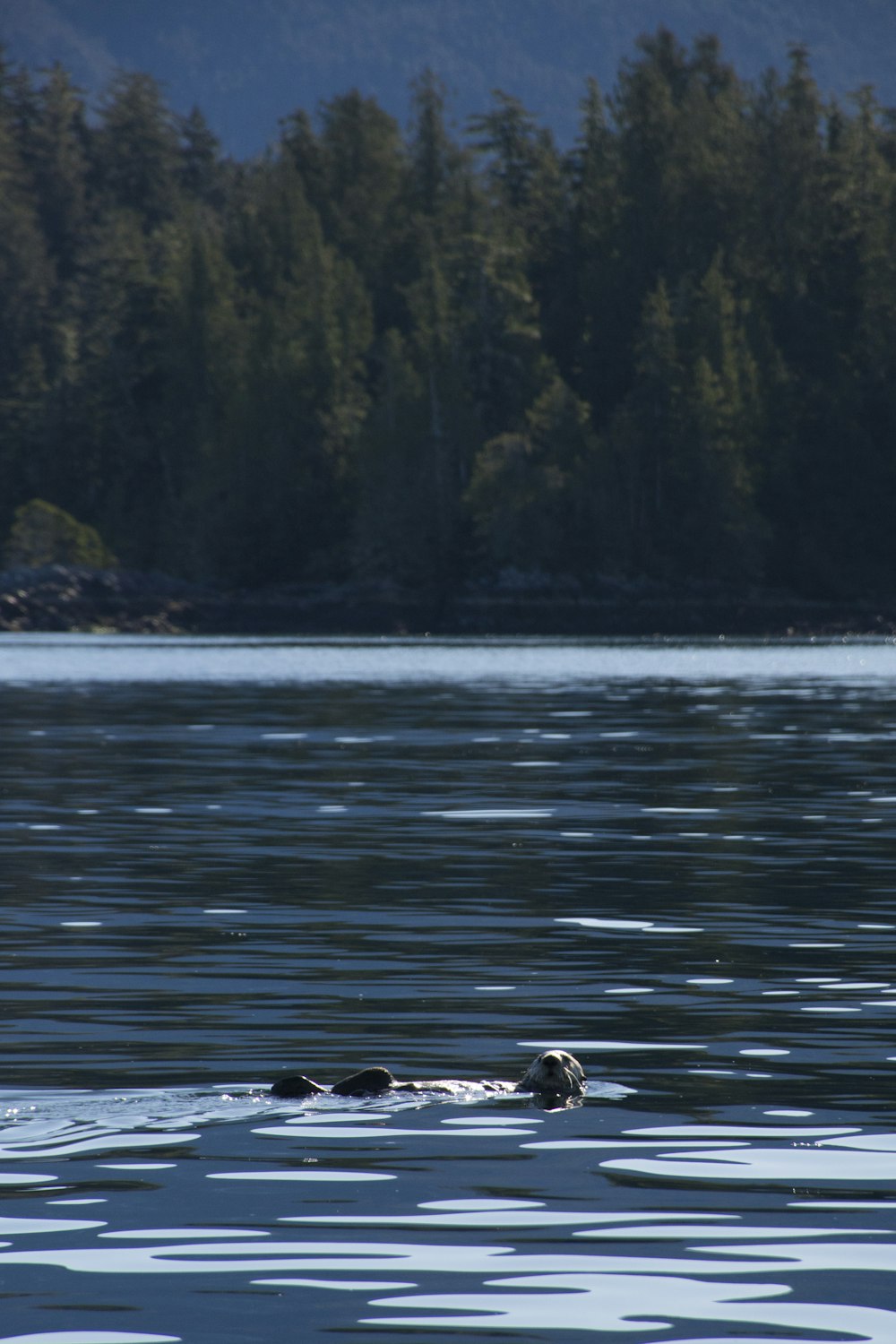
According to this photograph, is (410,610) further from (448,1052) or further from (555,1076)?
(555,1076)

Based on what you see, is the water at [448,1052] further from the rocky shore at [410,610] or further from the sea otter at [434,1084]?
the rocky shore at [410,610]

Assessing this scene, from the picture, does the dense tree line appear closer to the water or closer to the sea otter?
the water

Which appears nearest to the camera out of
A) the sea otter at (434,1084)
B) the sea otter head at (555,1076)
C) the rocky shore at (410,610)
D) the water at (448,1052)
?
the water at (448,1052)

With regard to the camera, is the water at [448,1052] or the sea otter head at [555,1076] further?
the sea otter head at [555,1076]

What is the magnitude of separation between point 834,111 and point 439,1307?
6553 inches

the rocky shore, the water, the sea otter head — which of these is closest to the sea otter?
the sea otter head

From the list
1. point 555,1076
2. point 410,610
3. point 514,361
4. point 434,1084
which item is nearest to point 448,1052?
point 434,1084

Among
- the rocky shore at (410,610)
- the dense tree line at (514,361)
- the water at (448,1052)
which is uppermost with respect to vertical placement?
the dense tree line at (514,361)

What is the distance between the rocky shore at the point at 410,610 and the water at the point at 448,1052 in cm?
10591

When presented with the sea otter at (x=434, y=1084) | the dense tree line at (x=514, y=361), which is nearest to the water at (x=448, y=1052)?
the sea otter at (x=434, y=1084)

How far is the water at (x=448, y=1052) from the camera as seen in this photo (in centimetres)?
1013

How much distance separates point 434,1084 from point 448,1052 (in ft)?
4.85

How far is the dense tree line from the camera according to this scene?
488ft

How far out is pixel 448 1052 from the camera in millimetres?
15172
